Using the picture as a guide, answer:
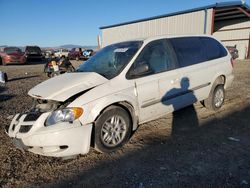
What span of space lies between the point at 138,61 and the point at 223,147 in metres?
2.03

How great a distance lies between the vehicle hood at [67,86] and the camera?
137 inches

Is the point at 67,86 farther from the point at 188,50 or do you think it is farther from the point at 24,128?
the point at 188,50

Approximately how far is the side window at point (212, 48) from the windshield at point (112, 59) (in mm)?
1955

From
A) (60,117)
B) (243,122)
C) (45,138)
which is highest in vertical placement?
(60,117)

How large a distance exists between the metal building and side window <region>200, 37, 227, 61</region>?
1477 centimetres

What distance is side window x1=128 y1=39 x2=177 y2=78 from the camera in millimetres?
4117

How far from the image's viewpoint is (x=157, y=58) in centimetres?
434

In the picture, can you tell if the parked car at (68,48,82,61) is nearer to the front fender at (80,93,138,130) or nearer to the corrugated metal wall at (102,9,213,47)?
the corrugated metal wall at (102,9,213,47)

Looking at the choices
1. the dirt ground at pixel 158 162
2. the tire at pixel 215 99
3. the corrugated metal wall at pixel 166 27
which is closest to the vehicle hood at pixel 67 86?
the dirt ground at pixel 158 162

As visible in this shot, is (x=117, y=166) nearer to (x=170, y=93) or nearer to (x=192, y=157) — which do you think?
(x=192, y=157)

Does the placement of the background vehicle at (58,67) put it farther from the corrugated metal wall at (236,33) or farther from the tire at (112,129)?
the corrugated metal wall at (236,33)

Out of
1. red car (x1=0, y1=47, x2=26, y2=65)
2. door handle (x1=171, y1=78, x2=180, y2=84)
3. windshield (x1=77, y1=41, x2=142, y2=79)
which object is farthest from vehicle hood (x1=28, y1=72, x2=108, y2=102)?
red car (x1=0, y1=47, x2=26, y2=65)

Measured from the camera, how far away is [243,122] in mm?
4891

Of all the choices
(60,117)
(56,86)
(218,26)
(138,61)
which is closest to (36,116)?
(60,117)
